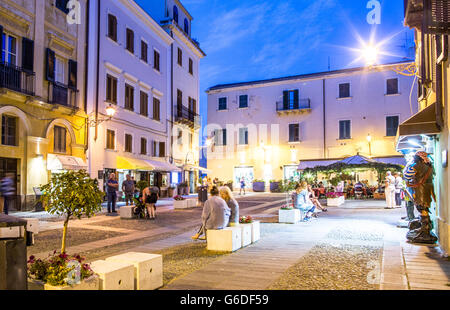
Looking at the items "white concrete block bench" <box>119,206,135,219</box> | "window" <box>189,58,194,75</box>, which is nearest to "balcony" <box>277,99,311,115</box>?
"window" <box>189,58,194,75</box>

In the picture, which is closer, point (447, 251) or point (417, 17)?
point (447, 251)

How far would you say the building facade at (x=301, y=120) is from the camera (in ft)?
113

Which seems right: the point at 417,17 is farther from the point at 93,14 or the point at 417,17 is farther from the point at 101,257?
the point at 93,14

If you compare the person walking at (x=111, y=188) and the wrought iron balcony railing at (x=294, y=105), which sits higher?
the wrought iron balcony railing at (x=294, y=105)

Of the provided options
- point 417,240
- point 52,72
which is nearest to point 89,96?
point 52,72

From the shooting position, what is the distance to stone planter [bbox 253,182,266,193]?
3769 centimetres

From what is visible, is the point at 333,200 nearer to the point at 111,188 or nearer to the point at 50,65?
the point at 111,188

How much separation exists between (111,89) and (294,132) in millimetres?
21037

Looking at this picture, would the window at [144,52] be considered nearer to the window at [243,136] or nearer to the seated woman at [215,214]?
the window at [243,136]

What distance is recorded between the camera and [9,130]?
50.2ft

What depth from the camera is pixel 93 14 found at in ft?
66.1

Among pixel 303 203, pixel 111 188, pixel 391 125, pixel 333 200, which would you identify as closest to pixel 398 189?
pixel 333 200

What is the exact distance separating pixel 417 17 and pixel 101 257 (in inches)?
380

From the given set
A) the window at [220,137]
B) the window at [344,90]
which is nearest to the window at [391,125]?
the window at [344,90]
